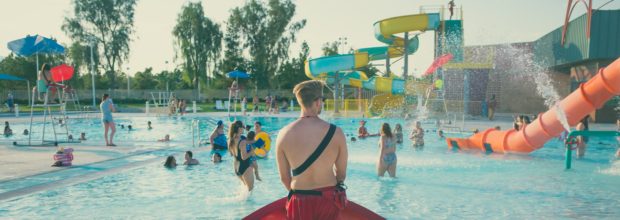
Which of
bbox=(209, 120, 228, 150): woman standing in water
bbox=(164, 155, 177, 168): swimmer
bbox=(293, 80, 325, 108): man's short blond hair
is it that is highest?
bbox=(293, 80, 325, 108): man's short blond hair

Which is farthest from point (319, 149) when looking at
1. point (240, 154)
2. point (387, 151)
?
point (387, 151)

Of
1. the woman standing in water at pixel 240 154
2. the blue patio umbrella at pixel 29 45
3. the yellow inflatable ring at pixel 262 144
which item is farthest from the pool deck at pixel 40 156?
the woman standing in water at pixel 240 154

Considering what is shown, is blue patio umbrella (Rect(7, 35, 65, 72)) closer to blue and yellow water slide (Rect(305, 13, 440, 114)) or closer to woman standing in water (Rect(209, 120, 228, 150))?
woman standing in water (Rect(209, 120, 228, 150))

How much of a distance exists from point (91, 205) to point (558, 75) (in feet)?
95.0

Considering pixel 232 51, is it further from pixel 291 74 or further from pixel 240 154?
pixel 240 154

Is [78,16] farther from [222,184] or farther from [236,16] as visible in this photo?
[222,184]

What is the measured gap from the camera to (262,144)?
1091cm

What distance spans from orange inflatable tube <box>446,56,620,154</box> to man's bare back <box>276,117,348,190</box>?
8.92 m

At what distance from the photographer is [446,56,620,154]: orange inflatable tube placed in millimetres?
9781

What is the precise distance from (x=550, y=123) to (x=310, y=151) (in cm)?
1018

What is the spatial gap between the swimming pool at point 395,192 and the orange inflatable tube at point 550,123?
0.73m

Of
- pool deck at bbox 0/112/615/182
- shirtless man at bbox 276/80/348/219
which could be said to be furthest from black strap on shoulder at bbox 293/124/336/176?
pool deck at bbox 0/112/615/182

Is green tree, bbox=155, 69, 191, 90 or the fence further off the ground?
green tree, bbox=155, 69, 191, 90

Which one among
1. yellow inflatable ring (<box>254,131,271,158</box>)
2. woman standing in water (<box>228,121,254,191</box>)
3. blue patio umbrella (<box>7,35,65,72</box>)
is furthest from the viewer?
blue patio umbrella (<box>7,35,65,72</box>)
